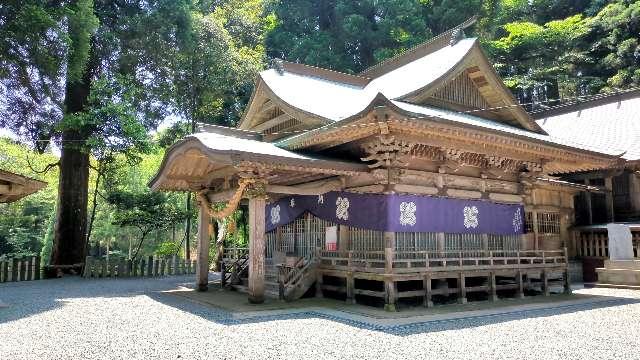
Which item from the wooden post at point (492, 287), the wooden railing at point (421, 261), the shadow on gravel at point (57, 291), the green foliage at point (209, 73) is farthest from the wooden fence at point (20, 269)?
the wooden post at point (492, 287)

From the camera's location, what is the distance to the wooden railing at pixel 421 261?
10.3 m

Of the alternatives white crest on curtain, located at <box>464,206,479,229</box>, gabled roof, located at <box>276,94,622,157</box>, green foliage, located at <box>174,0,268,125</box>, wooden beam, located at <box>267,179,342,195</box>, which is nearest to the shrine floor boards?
white crest on curtain, located at <box>464,206,479,229</box>

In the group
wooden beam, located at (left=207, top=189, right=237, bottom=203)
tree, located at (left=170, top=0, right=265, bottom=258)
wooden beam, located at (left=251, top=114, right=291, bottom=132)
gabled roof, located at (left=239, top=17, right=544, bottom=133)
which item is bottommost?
wooden beam, located at (left=207, top=189, right=237, bottom=203)

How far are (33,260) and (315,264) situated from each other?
42.2ft

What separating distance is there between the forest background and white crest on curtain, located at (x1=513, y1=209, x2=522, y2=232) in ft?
24.1

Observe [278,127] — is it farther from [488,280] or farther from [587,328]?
[587,328]

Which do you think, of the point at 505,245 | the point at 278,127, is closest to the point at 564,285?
the point at 505,245

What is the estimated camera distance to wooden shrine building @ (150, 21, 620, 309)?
1023 centimetres

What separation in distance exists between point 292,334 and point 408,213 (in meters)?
4.90

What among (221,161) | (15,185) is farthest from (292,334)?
(15,185)

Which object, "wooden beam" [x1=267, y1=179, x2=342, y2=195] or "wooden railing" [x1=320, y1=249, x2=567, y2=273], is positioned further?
"wooden beam" [x1=267, y1=179, x2=342, y2=195]

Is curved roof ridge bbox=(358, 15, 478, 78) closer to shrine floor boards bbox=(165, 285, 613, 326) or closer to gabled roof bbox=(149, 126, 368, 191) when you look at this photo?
gabled roof bbox=(149, 126, 368, 191)

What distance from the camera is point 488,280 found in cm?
1186

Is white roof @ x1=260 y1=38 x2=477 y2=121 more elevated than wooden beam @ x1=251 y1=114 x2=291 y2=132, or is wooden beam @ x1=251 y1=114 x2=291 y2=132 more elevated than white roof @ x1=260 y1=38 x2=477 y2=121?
white roof @ x1=260 y1=38 x2=477 y2=121
